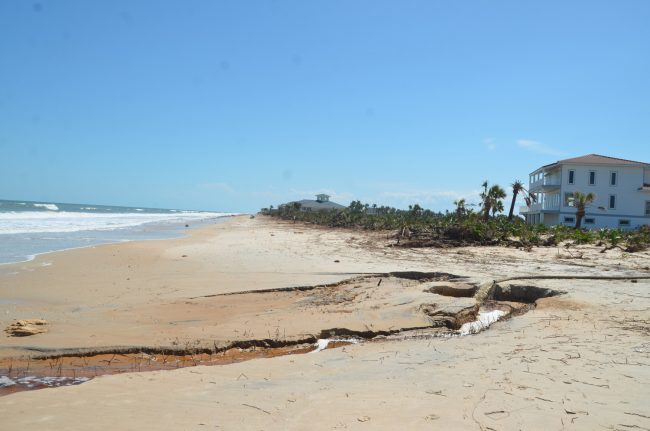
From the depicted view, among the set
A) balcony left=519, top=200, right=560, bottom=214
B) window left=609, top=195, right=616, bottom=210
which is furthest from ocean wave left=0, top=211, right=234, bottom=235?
window left=609, top=195, right=616, bottom=210

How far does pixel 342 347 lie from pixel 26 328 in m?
4.53

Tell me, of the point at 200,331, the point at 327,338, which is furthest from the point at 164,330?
the point at 327,338

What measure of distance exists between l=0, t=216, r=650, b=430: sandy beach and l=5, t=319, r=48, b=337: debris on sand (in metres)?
0.21

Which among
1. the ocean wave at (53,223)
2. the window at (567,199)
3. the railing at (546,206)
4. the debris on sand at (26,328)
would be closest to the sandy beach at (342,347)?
the debris on sand at (26,328)

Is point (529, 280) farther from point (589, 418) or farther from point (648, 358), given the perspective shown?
point (589, 418)

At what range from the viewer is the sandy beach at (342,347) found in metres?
4.02

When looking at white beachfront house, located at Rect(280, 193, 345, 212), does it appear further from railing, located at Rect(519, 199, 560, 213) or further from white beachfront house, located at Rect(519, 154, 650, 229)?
white beachfront house, located at Rect(519, 154, 650, 229)

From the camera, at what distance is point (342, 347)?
260 inches

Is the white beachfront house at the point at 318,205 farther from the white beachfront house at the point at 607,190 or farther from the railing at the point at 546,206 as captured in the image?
the white beachfront house at the point at 607,190

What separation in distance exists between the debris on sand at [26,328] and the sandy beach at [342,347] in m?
0.21

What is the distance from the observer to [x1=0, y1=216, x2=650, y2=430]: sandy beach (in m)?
4.02

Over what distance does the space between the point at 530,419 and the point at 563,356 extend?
1.98m

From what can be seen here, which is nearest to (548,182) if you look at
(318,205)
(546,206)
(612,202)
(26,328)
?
(546,206)

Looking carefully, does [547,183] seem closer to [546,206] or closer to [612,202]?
[546,206]
